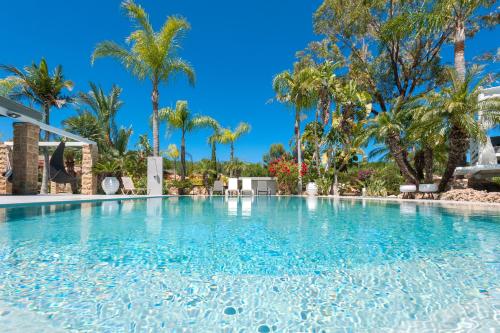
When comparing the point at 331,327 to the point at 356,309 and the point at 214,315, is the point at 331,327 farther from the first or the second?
the point at 214,315

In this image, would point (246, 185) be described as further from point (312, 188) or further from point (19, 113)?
point (19, 113)

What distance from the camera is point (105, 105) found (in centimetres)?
2200

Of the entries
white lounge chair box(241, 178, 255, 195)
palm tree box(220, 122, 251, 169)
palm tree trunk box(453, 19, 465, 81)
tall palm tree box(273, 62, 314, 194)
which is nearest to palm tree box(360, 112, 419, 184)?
palm tree trunk box(453, 19, 465, 81)

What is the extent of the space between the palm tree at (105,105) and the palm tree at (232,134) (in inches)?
322

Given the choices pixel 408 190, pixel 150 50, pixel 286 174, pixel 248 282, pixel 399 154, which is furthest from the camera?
pixel 286 174

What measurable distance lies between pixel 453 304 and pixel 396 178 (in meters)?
16.8

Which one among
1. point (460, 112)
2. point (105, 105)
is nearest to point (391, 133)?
point (460, 112)

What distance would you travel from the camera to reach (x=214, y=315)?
1.92m

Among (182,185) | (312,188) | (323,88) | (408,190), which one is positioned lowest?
(408,190)

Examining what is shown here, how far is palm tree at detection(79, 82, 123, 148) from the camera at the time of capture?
21.5 metres

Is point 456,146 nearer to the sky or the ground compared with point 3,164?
nearer to the sky

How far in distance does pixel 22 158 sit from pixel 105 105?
11553mm

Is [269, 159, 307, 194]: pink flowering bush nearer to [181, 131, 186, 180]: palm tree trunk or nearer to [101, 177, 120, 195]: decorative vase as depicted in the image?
[181, 131, 186, 180]: palm tree trunk

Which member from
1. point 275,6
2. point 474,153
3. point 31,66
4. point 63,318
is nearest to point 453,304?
point 63,318
